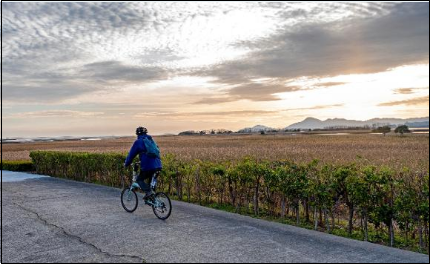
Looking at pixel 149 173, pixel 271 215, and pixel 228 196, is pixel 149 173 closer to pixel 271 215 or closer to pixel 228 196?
pixel 228 196

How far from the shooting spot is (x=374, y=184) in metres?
7.22

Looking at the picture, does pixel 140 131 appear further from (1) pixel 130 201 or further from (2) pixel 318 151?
(2) pixel 318 151

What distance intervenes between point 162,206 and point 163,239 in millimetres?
1743

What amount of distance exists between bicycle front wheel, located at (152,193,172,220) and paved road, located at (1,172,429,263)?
0.17m

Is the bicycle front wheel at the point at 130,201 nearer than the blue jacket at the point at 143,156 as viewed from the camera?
No

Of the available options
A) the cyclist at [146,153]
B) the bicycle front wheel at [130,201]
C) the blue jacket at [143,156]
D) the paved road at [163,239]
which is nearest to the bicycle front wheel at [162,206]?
the paved road at [163,239]

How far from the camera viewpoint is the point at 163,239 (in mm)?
7242

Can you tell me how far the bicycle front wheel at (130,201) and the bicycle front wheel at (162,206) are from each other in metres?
1.04

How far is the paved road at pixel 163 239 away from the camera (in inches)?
244

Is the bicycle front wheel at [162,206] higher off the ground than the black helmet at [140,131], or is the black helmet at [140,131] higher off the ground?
the black helmet at [140,131]

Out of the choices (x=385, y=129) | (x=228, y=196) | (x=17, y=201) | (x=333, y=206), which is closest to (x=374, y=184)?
(x=333, y=206)

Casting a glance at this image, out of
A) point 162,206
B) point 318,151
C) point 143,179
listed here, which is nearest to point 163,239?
point 162,206

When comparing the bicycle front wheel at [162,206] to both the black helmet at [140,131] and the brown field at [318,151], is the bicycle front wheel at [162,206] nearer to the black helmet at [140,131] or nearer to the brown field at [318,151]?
the black helmet at [140,131]

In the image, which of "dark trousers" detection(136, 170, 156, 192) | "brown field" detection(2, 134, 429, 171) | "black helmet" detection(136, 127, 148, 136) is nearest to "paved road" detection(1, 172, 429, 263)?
"dark trousers" detection(136, 170, 156, 192)
